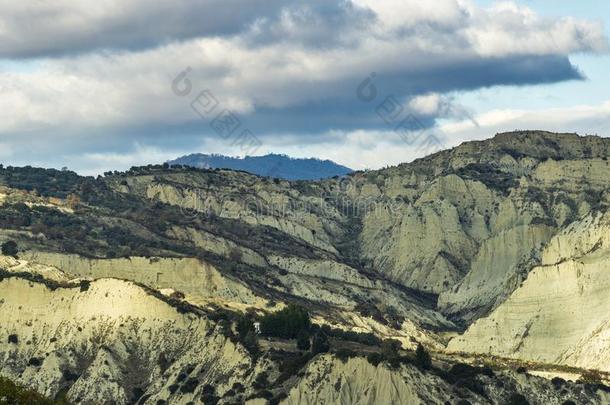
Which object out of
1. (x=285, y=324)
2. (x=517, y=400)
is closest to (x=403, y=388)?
(x=517, y=400)

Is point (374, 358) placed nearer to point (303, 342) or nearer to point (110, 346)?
point (303, 342)

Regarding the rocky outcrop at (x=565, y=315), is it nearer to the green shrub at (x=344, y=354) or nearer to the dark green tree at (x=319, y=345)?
the dark green tree at (x=319, y=345)

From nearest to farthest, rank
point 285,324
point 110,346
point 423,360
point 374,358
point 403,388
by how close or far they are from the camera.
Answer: point 403,388
point 374,358
point 423,360
point 110,346
point 285,324

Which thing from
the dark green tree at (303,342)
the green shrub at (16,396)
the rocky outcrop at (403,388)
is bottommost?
the rocky outcrop at (403,388)

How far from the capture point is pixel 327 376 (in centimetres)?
14912

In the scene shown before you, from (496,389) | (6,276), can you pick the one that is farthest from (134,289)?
(496,389)

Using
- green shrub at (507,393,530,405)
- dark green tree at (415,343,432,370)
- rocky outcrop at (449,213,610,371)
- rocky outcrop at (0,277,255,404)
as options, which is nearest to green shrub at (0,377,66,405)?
rocky outcrop at (0,277,255,404)

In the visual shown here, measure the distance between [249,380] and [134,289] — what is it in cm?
2819

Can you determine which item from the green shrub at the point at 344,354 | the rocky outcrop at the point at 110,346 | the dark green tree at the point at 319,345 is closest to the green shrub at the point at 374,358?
the green shrub at the point at 344,354

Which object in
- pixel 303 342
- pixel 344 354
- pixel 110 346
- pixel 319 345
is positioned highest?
pixel 110 346

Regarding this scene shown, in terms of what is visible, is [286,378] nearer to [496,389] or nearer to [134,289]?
[496,389]

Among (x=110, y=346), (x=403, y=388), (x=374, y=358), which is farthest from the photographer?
(x=110, y=346)

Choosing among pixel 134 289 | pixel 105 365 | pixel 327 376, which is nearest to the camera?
pixel 327 376

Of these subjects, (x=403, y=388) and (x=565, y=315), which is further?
(x=565, y=315)
